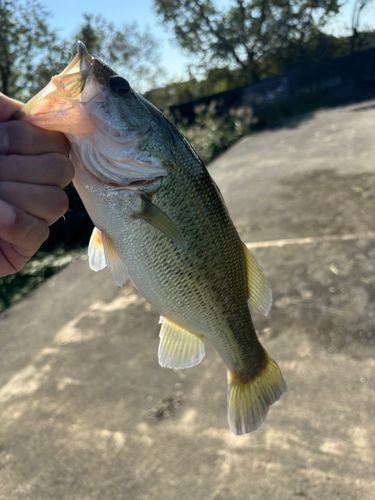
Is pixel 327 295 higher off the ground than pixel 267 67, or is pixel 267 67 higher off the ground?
pixel 267 67

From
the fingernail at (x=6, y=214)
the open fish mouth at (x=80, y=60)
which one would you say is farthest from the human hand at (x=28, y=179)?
the open fish mouth at (x=80, y=60)

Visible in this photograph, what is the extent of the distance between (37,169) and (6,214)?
14 cm

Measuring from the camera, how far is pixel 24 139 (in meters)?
1.07

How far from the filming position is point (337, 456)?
2.32m

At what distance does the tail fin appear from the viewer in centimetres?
160

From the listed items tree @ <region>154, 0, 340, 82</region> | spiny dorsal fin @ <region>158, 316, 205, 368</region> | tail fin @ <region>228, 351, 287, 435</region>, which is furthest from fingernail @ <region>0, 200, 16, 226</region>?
tree @ <region>154, 0, 340, 82</region>

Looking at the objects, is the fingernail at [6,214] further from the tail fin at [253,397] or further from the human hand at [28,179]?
the tail fin at [253,397]

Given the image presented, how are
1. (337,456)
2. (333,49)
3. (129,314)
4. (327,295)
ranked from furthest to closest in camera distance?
1. (333,49)
2. (129,314)
3. (327,295)
4. (337,456)

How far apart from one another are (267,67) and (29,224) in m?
23.0

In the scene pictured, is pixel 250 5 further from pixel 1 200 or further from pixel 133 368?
pixel 1 200

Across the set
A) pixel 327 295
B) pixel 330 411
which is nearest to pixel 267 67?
pixel 327 295

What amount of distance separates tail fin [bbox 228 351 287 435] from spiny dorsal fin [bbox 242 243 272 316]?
1.00 ft

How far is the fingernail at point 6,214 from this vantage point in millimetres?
1013

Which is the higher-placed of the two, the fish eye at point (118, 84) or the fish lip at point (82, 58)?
the fish lip at point (82, 58)
